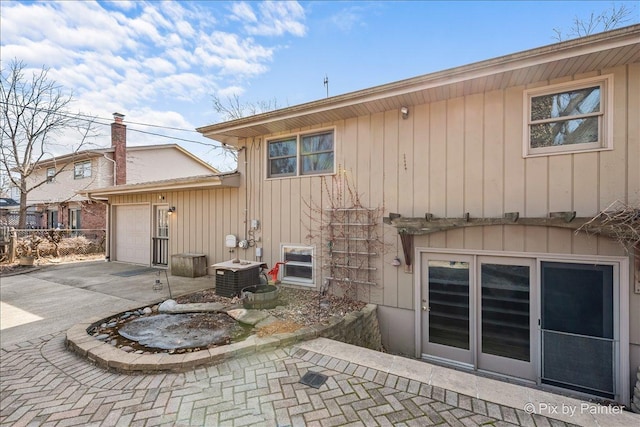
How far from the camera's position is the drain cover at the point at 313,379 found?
290 cm

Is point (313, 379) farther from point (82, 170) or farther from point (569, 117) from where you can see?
point (82, 170)

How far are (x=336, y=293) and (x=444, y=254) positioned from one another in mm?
2210

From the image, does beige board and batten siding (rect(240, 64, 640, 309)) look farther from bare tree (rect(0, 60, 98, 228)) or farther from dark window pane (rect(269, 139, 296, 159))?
bare tree (rect(0, 60, 98, 228))

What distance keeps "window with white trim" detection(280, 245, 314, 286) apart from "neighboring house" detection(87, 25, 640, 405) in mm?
35

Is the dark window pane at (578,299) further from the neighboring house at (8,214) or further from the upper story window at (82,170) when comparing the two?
the neighboring house at (8,214)

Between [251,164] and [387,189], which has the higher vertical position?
[251,164]

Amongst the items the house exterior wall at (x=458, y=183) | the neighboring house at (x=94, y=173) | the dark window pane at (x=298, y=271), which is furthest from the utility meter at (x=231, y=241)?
the neighboring house at (x=94, y=173)

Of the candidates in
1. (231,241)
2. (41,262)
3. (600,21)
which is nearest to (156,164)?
(41,262)

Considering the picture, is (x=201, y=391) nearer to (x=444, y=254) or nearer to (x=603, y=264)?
(x=444, y=254)

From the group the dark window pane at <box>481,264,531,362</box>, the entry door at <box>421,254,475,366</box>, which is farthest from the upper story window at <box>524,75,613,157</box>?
the entry door at <box>421,254,475,366</box>

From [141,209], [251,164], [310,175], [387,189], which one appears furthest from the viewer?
[141,209]

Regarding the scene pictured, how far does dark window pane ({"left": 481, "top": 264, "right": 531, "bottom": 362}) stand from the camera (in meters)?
4.36

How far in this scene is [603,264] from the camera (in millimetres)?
3928

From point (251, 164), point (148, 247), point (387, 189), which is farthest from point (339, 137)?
point (148, 247)
